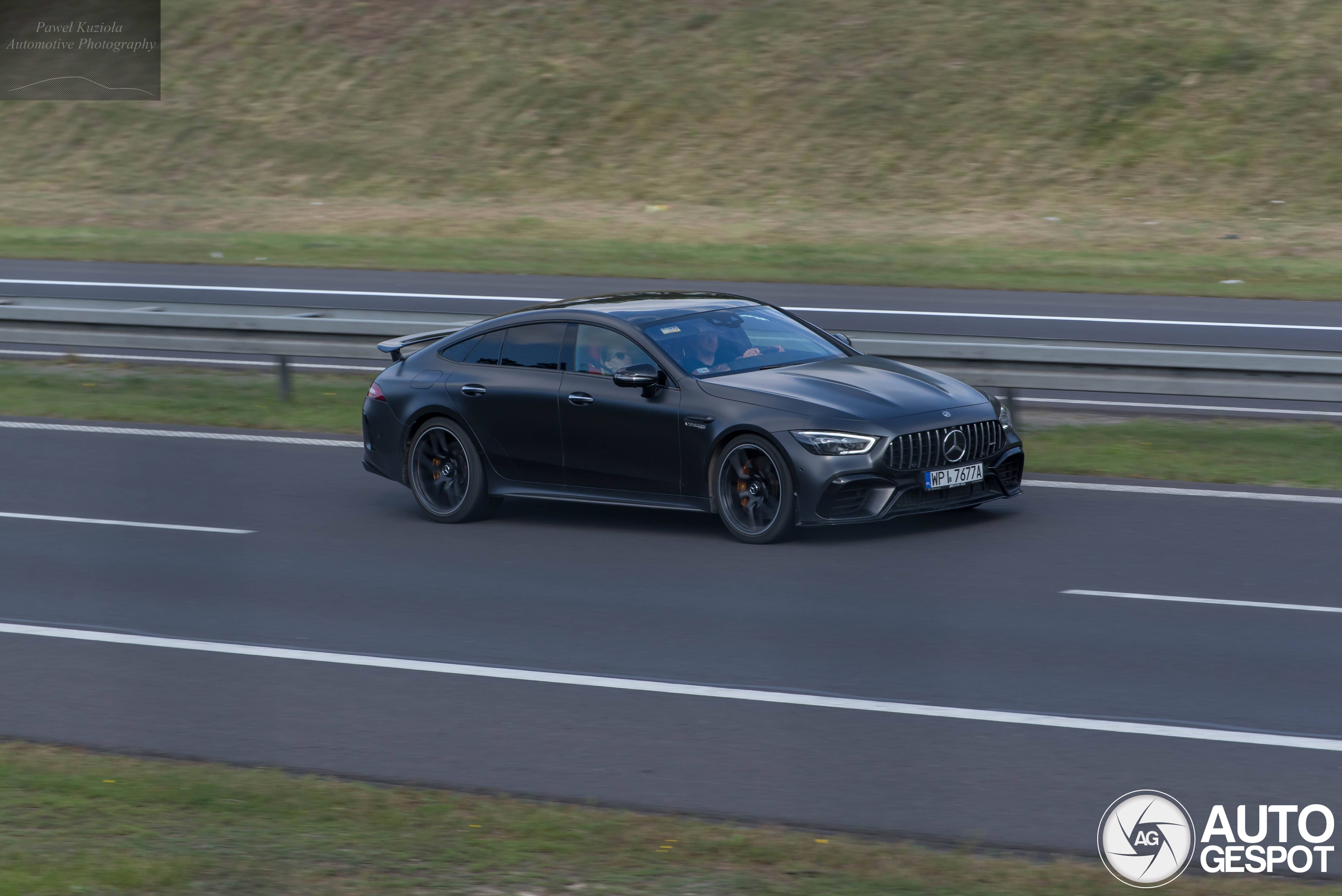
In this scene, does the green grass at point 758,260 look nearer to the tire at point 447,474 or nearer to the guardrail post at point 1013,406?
the guardrail post at point 1013,406

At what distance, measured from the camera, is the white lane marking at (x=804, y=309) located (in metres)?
20.1

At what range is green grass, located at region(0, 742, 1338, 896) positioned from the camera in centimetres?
521

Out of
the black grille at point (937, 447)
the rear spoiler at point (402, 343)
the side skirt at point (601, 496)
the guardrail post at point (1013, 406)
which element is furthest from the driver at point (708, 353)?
the guardrail post at point (1013, 406)

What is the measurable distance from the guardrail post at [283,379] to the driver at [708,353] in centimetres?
651

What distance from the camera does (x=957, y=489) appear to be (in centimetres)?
1054

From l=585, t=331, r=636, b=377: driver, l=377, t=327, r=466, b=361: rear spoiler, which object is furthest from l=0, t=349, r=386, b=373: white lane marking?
l=585, t=331, r=636, b=377: driver

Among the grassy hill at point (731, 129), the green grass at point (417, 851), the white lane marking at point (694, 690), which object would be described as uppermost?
the grassy hill at point (731, 129)

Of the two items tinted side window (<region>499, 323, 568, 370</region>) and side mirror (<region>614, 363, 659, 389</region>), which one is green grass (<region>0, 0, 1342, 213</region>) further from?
side mirror (<region>614, 363, 659, 389</region>)

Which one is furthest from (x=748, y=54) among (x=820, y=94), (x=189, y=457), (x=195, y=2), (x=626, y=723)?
(x=626, y=723)

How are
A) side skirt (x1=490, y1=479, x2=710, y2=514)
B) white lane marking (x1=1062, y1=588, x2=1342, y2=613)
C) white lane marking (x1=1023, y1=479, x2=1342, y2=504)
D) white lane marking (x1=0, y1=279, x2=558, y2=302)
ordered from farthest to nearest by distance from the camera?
white lane marking (x1=0, y1=279, x2=558, y2=302) < white lane marking (x1=1023, y1=479, x2=1342, y2=504) < side skirt (x1=490, y1=479, x2=710, y2=514) < white lane marking (x1=1062, y1=588, x2=1342, y2=613)

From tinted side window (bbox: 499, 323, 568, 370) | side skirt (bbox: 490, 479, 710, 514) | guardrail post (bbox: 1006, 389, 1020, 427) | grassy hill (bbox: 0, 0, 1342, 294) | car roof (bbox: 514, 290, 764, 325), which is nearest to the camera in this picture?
side skirt (bbox: 490, 479, 710, 514)

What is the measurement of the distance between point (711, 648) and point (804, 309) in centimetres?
1405

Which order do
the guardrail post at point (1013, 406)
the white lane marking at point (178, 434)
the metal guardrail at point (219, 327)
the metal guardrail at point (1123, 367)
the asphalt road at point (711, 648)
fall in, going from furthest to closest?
the metal guardrail at point (219, 327)
the white lane marking at point (178, 434)
the guardrail post at point (1013, 406)
the metal guardrail at point (1123, 367)
the asphalt road at point (711, 648)

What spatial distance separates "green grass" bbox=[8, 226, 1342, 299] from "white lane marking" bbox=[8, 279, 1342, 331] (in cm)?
289
